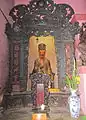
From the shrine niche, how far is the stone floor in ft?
1.21

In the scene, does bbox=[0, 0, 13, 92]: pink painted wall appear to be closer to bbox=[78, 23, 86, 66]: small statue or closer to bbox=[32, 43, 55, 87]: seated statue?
bbox=[32, 43, 55, 87]: seated statue

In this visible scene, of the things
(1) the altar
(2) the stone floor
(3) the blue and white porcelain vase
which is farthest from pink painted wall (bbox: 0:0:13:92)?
(3) the blue and white porcelain vase

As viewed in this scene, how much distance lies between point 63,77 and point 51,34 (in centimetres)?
46

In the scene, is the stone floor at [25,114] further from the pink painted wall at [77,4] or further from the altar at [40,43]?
the pink painted wall at [77,4]

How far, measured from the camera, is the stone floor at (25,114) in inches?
71.4

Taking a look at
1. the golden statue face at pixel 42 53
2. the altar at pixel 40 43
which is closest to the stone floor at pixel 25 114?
the altar at pixel 40 43

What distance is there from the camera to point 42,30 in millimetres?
2359

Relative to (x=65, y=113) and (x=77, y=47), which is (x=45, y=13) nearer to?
(x=77, y=47)

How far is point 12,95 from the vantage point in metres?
2.17

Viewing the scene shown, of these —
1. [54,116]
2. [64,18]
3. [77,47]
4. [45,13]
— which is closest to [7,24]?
[45,13]

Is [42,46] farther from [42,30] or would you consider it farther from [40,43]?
[42,30]

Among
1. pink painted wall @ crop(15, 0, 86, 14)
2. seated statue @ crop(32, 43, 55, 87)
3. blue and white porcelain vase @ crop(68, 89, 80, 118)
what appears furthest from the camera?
pink painted wall @ crop(15, 0, 86, 14)

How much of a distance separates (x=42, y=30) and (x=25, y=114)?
2.90 ft

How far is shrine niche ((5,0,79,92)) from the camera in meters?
2.30
